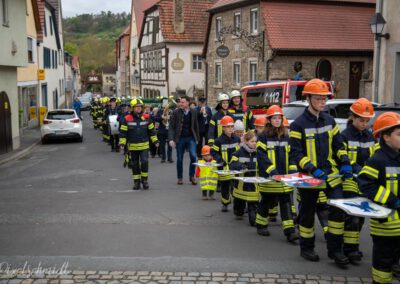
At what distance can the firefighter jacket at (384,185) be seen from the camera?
4.90m

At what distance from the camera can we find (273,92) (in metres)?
19.8

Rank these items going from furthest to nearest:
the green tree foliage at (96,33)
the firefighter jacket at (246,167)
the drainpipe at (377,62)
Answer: the green tree foliage at (96,33) → the drainpipe at (377,62) → the firefighter jacket at (246,167)

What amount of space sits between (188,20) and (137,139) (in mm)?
35604

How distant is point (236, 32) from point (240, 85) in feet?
10.5

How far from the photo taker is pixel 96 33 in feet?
529

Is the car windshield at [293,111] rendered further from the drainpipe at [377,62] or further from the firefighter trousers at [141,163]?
the drainpipe at [377,62]

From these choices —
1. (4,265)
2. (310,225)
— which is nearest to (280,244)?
(310,225)

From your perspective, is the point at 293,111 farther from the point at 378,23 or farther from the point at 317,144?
the point at 317,144

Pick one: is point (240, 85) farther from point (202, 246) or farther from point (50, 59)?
point (202, 246)

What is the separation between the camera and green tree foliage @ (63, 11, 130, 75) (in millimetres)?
121894

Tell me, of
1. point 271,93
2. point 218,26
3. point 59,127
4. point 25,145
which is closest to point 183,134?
point 271,93

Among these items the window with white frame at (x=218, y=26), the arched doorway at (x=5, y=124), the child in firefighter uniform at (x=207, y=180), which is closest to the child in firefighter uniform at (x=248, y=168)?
the child in firefighter uniform at (x=207, y=180)

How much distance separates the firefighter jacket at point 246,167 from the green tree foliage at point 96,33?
116650 mm

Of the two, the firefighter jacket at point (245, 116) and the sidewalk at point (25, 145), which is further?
the sidewalk at point (25, 145)
